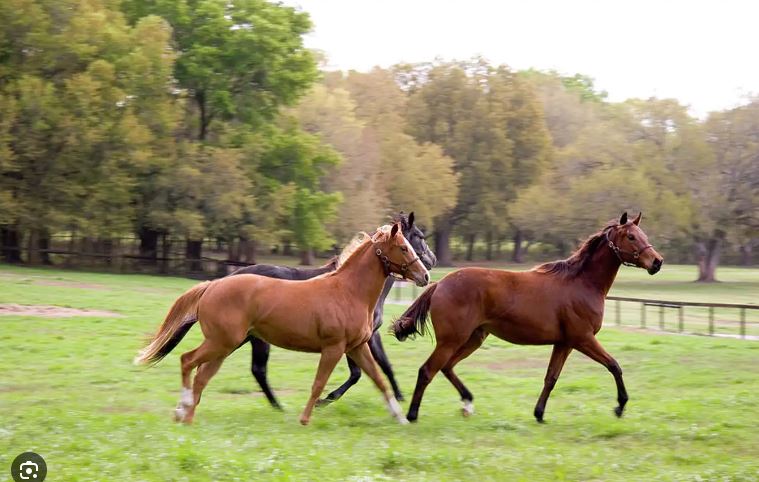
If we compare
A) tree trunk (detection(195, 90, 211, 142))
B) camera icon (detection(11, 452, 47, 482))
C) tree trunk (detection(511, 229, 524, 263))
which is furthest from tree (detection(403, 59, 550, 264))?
camera icon (detection(11, 452, 47, 482))

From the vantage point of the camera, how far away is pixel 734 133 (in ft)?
181

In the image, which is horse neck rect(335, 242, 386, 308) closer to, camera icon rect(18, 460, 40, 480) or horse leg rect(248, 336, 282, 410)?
horse leg rect(248, 336, 282, 410)

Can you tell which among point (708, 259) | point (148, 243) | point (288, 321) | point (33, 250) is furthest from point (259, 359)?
point (708, 259)

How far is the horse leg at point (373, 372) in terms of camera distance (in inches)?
385

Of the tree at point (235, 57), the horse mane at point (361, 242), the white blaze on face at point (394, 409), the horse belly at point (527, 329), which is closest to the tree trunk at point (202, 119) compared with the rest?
the tree at point (235, 57)

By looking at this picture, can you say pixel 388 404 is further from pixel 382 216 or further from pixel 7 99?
pixel 382 216

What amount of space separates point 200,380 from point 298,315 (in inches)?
44.6

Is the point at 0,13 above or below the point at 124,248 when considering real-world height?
above

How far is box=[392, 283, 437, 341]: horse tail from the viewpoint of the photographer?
10656 mm

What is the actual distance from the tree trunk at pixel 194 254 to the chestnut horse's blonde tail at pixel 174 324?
37777 mm

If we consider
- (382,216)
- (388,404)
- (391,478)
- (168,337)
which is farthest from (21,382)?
(382,216)

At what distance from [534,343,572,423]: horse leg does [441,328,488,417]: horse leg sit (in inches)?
28.9

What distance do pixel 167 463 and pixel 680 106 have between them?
56.1 m

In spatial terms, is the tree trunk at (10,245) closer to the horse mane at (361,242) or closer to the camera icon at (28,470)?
the horse mane at (361,242)
